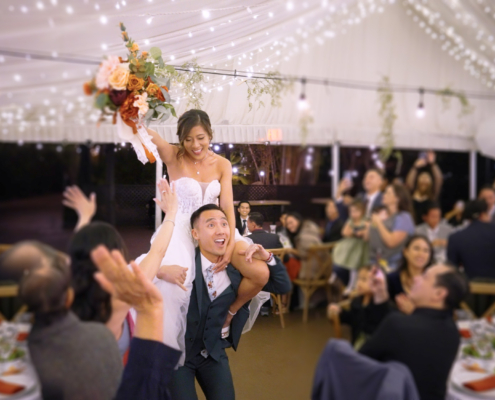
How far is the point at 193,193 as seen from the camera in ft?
4.43

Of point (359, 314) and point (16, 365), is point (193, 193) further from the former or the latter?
point (359, 314)

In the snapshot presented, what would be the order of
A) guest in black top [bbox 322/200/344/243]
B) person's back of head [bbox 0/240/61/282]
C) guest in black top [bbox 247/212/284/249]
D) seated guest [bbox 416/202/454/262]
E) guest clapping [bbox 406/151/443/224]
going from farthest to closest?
guest in black top [bbox 322/200/344/243]
guest clapping [bbox 406/151/443/224]
seated guest [bbox 416/202/454/262]
guest in black top [bbox 247/212/284/249]
person's back of head [bbox 0/240/61/282]

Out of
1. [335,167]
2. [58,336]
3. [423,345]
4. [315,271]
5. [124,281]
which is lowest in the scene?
[315,271]

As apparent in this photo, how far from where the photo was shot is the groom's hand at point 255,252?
4.53 feet

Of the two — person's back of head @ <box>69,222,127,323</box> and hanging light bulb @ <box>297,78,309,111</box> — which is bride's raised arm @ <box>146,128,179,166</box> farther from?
hanging light bulb @ <box>297,78,309,111</box>

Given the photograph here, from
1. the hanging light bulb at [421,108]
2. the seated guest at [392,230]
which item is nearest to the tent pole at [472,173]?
the hanging light bulb at [421,108]

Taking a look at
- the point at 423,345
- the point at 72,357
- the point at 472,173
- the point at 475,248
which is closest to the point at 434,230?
the point at 475,248

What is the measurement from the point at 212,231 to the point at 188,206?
103mm

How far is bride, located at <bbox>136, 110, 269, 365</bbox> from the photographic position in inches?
51.6

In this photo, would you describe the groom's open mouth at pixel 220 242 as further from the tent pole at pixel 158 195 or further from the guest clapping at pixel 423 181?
the guest clapping at pixel 423 181

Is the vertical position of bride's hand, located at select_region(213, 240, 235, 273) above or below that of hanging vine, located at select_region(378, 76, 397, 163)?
below

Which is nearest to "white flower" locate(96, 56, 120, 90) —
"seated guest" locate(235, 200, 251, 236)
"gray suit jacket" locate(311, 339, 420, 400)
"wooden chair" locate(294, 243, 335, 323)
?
"seated guest" locate(235, 200, 251, 236)

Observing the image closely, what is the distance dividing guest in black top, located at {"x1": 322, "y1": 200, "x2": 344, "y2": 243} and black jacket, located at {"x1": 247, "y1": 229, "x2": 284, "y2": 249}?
186cm

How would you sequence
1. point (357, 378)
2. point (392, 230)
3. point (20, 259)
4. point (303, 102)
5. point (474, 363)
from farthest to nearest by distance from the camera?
point (303, 102), point (392, 230), point (474, 363), point (357, 378), point (20, 259)
